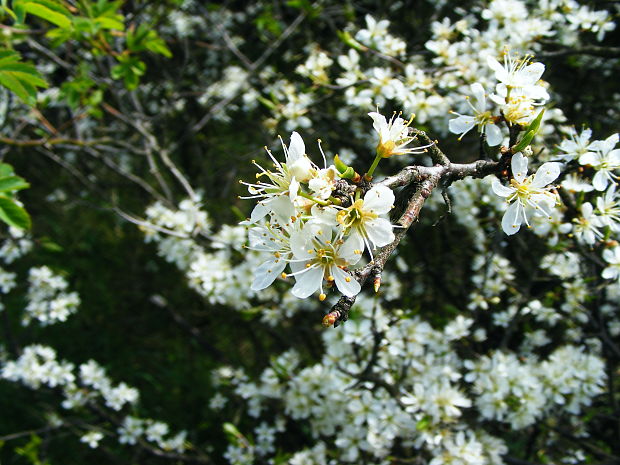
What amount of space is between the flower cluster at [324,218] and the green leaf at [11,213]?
0.93m

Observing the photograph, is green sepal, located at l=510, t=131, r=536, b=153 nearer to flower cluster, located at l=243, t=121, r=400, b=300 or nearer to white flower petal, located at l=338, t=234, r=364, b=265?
flower cluster, located at l=243, t=121, r=400, b=300

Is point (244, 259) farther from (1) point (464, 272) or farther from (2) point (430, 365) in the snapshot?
(1) point (464, 272)

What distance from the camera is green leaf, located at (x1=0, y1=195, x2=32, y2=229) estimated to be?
1.60 m

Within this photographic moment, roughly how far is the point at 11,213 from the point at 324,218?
1.13m

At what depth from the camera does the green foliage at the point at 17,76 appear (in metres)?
1.60

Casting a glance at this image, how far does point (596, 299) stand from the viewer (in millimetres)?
2234

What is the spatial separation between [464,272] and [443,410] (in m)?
1.17

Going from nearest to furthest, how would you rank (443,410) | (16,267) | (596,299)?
(443,410)
(596,299)
(16,267)

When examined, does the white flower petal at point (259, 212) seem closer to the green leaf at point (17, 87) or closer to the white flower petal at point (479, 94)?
the white flower petal at point (479, 94)

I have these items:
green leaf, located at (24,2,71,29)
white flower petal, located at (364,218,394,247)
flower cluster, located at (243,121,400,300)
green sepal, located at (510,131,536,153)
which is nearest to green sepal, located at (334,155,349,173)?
flower cluster, located at (243,121,400,300)

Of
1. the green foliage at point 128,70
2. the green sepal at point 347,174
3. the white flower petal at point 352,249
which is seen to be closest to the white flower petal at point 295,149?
the green sepal at point 347,174

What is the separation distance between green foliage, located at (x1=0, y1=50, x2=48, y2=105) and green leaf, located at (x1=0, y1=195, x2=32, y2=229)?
0.33m

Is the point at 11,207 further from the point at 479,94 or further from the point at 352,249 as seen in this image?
the point at 479,94

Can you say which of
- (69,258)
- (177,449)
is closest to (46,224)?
(69,258)
